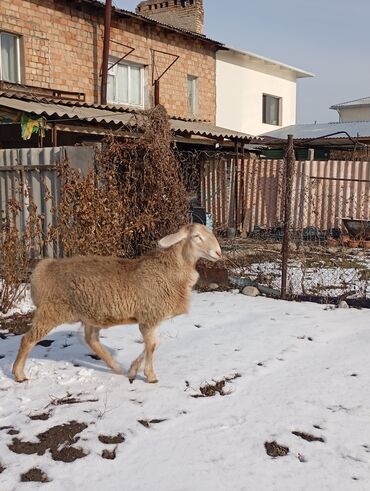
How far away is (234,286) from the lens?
26.1 ft

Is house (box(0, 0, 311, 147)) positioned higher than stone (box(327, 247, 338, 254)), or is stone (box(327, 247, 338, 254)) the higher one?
house (box(0, 0, 311, 147))

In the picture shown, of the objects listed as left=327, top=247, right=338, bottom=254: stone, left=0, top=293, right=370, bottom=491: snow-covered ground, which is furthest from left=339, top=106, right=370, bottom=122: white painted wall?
left=0, top=293, right=370, bottom=491: snow-covered ground

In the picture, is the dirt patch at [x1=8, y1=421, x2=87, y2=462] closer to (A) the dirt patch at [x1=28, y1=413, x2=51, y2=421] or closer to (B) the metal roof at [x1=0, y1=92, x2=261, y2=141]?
(A) the dirt patch at [x1=28, y1=413, x2=51, y2=421]

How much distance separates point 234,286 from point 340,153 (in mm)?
16204

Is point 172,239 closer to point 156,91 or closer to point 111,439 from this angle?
point 111,439

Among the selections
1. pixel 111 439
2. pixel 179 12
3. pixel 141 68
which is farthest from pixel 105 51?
pixel 111 439

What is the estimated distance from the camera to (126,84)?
17.3 m

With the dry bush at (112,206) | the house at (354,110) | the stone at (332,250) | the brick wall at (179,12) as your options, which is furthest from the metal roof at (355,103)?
the dry bush at (112,206)

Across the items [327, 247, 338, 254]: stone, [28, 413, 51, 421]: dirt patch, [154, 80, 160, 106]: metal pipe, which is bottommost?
[28, 413, 51, 421]: dirt patch

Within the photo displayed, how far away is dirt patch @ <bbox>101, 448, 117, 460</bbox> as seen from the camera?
10.7 ft

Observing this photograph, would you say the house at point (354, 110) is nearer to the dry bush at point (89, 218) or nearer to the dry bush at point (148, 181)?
the dry bush at point (148, 181)

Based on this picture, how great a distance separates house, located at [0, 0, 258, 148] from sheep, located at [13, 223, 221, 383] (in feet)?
18.9

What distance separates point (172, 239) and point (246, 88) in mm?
18977

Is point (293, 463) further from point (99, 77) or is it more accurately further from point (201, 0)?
point (201, 0)
